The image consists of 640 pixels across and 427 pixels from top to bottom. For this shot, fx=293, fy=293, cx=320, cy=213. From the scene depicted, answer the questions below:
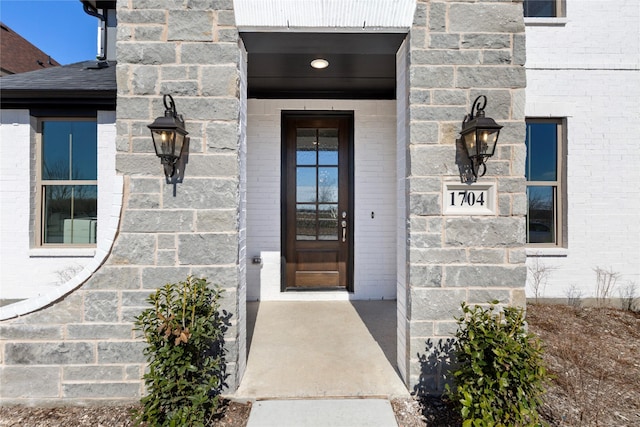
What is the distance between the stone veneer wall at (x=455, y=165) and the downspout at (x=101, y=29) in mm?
5136

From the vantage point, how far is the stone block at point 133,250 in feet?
6.40

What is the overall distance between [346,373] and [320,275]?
1.79 meters

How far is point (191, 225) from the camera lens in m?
1.97

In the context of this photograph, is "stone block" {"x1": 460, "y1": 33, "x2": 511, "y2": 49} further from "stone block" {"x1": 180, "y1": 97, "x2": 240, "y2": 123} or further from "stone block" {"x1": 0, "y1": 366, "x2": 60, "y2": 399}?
A: "stone block" {"x1": 0, "y1": 366, "x2": 60, "y2": 399}

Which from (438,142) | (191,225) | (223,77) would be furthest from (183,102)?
(438,142)

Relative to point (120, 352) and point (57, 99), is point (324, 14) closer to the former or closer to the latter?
point (120, 352)

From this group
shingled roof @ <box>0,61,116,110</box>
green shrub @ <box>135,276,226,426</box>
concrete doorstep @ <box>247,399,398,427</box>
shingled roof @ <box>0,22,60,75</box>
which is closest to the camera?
green shrub @ <box>135,276,226,426</box>

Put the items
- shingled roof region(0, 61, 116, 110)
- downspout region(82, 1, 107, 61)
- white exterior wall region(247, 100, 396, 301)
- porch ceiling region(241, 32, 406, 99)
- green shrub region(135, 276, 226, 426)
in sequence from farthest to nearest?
downspout region(82, 1, 107, 61) → white exterior wall region(247, 100, 396, 301) → shingled roof region(0, 61, 116, 110) → porch ceiling region(241, 32, 406, 99) → green shrub region(135, 276, 226, 426)

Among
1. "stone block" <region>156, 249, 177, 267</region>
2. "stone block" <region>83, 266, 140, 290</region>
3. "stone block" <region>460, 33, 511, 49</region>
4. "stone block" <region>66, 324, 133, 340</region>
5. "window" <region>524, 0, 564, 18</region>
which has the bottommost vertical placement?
"stone block" <region>66, 324, 133, 340</region>

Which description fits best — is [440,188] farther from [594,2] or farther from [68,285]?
[594,2]

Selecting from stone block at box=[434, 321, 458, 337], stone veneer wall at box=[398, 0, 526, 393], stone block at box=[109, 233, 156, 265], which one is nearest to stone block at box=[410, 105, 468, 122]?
stone veneer wall at box=[398, 0, 526, 393]

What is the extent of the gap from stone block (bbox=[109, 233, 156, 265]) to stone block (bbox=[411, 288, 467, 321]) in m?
1.80

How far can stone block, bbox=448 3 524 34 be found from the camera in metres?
A: 2.00

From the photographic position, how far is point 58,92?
3.38 m
